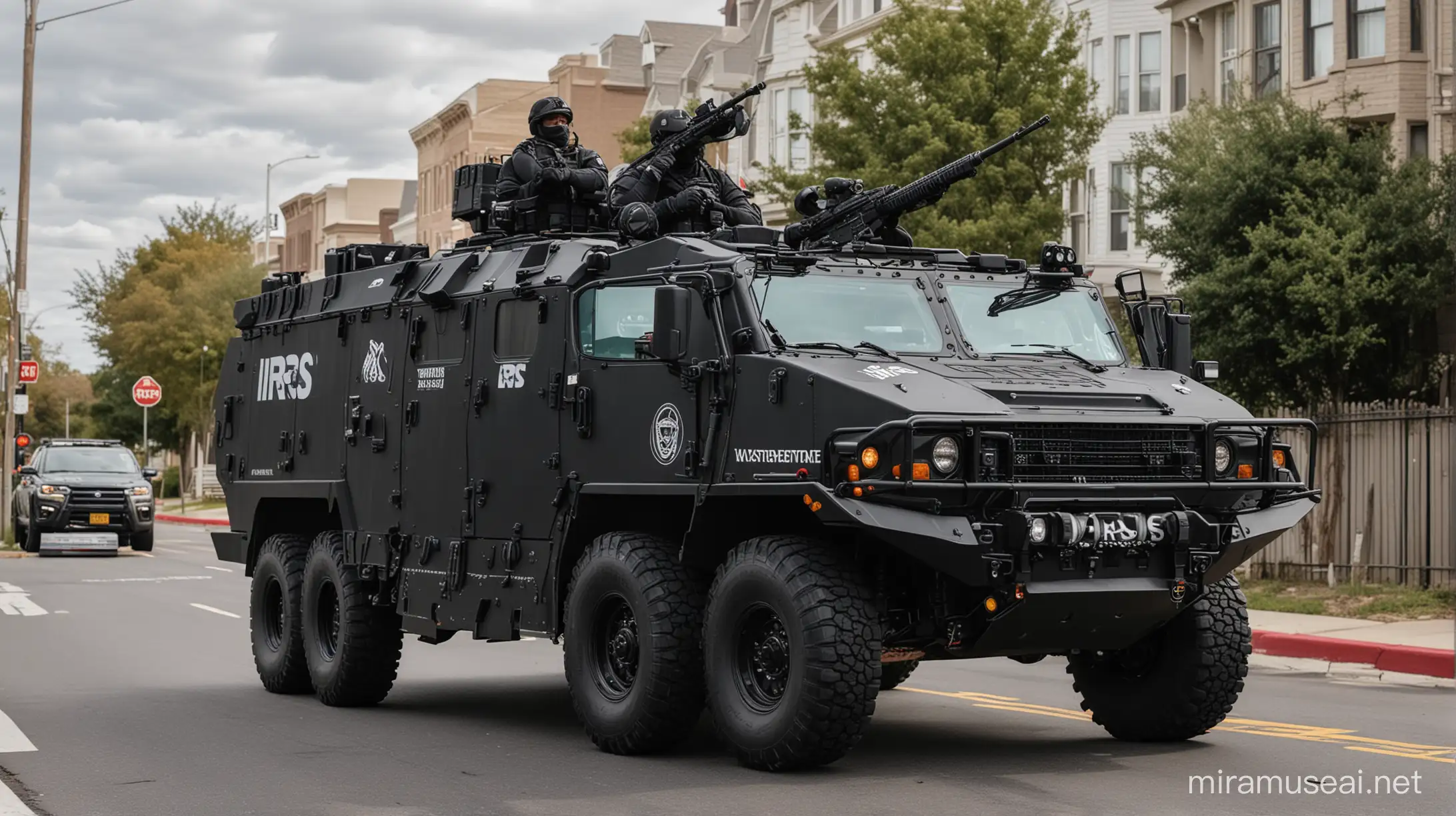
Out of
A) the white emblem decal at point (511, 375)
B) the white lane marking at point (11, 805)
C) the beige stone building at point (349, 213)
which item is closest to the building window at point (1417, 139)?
the white emblem decal at point (511, 375)

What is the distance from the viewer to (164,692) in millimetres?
13680

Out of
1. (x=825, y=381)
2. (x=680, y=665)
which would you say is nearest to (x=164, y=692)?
(x=680, y=665)

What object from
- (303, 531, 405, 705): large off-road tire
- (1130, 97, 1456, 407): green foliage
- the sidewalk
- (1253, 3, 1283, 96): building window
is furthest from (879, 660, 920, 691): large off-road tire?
(1253, 3, 1283, 96): building window

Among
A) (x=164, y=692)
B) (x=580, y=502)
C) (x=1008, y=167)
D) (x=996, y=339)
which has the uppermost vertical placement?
(x=1008, y=167)

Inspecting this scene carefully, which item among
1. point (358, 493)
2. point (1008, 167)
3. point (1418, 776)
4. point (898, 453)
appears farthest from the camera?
point (1008, 167)

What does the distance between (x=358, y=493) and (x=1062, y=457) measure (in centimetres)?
576

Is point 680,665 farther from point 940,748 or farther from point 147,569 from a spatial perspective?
point 147,569

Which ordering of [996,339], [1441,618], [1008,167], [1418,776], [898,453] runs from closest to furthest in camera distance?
[898,453], [1418,776], [996,339], [1441,618], [1008,167]

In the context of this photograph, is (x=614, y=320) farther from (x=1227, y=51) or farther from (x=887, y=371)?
(x=1227, y=51)

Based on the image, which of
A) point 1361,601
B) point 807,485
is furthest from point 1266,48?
point 807,485

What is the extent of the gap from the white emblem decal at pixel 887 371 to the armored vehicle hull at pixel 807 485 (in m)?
0.04

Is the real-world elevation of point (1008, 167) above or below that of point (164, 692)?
above

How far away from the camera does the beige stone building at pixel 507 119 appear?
64.3 metres

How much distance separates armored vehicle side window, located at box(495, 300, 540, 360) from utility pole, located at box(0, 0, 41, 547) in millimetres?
29241
